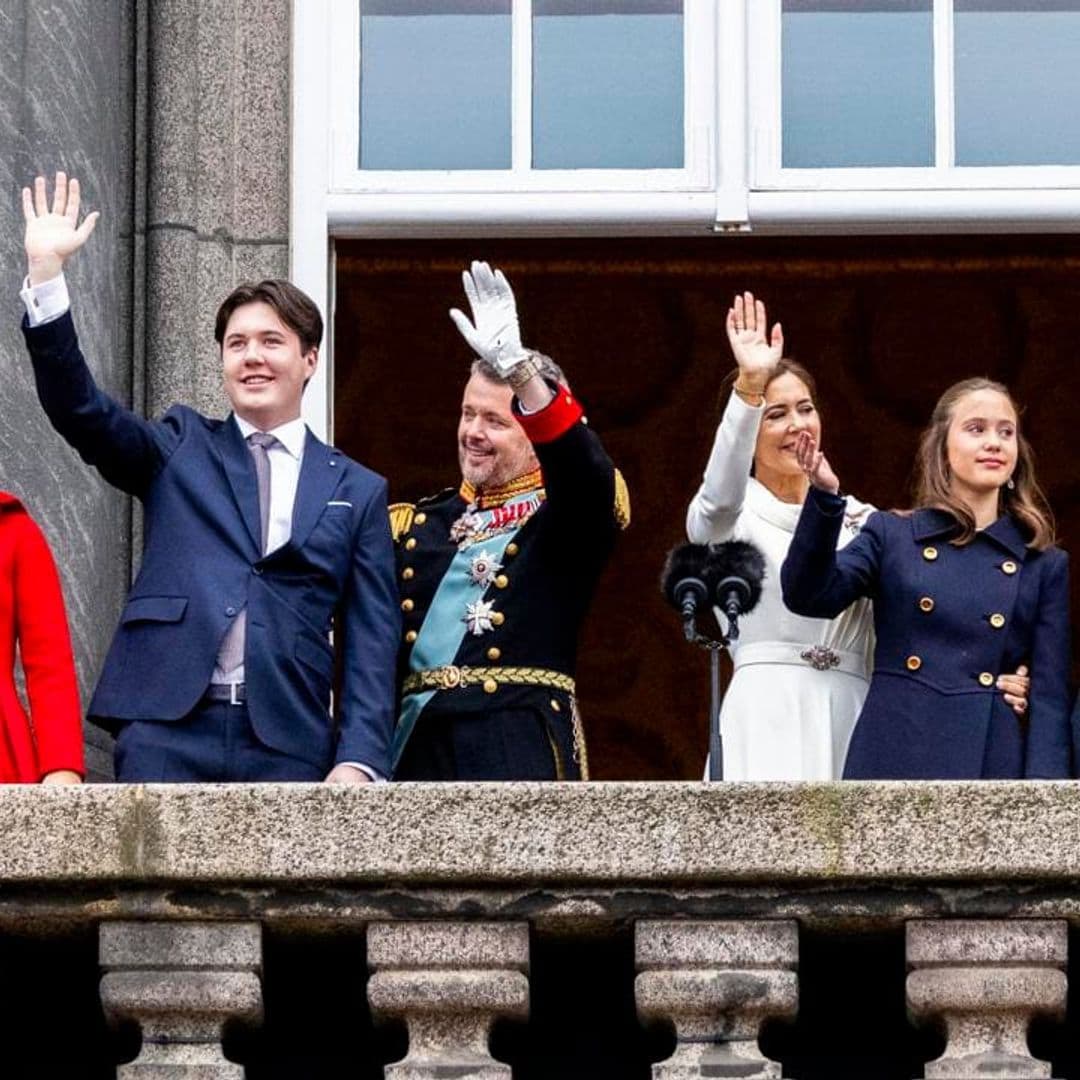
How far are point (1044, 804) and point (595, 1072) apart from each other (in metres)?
0.88

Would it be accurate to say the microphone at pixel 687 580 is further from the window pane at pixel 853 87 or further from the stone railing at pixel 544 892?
the window pane at pixel 853 87

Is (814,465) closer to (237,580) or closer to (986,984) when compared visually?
(237,580)

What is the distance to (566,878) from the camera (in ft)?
20.3

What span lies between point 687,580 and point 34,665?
116cm

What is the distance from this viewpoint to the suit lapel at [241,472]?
7.26m

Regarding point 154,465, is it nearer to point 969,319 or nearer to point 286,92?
point 286,92

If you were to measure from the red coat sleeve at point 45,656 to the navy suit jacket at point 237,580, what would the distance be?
65 mm

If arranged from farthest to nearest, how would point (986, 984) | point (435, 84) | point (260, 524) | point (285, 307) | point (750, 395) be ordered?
point (435, 84) < point (750, 395) < point (285, 307) < point (260, 524) < point (986, 984)

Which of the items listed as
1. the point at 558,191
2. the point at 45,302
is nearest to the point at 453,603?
the point at 45,302

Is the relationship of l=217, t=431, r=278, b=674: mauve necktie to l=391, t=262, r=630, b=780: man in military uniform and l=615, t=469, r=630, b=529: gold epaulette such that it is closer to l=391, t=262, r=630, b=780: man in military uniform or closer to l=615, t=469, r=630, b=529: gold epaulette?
l=391, t=262, r=630, b=780: man in military uniform

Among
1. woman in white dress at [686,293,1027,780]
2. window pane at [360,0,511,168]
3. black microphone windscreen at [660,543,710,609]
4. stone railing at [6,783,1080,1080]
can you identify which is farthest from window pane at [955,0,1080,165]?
stone railing at [6,783,1080,1080]

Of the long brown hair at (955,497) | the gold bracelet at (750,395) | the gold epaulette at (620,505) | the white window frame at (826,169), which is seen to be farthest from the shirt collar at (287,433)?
the white window frame at (826,169)

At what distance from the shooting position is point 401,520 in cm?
789

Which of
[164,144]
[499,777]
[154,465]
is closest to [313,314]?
[154,465]
